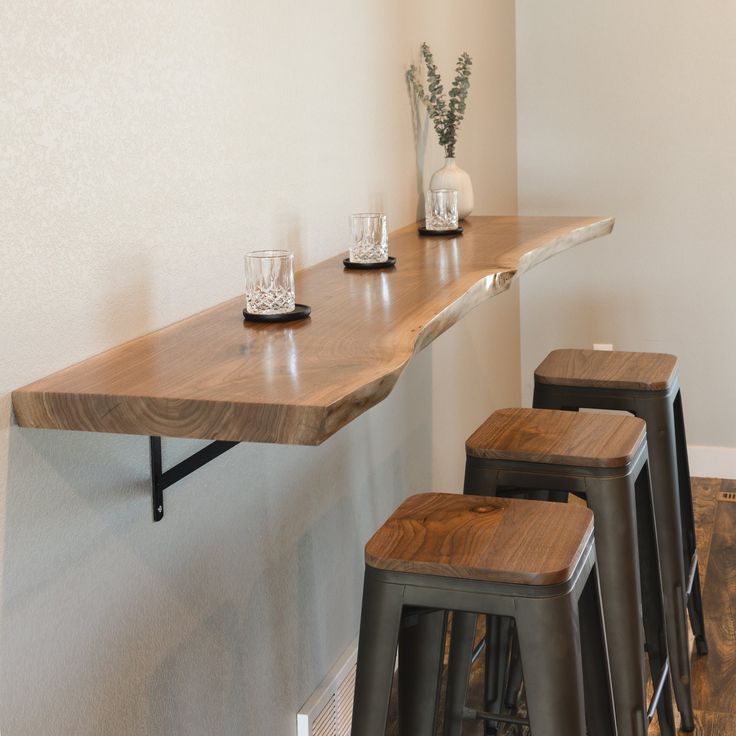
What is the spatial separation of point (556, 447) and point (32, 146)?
1.04 meters

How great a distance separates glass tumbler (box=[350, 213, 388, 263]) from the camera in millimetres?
1761

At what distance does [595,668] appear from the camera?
1.57m

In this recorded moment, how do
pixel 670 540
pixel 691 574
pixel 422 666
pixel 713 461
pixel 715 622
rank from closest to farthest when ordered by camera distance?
pixel 422 666 → pixel 670 540 → pixel 691 574 → pixel 715 622 → pixel 713 461

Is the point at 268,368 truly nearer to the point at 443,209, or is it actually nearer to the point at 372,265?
the point at 372,265

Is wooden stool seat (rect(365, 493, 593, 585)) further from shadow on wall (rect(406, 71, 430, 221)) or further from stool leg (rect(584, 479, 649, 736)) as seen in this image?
shadow on wall (rect(406, 71, 430, 221))

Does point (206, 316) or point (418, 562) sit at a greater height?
point (206, 316)

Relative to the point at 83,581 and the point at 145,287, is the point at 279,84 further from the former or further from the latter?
the point at 83,581

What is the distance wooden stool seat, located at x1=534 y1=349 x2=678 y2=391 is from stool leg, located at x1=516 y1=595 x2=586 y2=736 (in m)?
0.99

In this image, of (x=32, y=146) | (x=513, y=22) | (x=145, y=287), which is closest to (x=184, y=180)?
(x=145, y=287)

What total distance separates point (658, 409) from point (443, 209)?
25.2 inches

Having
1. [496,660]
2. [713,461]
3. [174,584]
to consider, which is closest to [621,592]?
[496,660]

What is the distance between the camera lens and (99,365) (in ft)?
3.83

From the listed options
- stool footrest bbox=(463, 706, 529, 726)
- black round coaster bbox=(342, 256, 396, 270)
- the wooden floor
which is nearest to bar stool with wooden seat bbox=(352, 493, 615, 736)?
stool footrest bbox=(463, 706, 529, 726)

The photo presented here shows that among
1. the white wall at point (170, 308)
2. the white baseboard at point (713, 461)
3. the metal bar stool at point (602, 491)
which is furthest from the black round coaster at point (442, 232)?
the white baseboard at point (713, 461)
